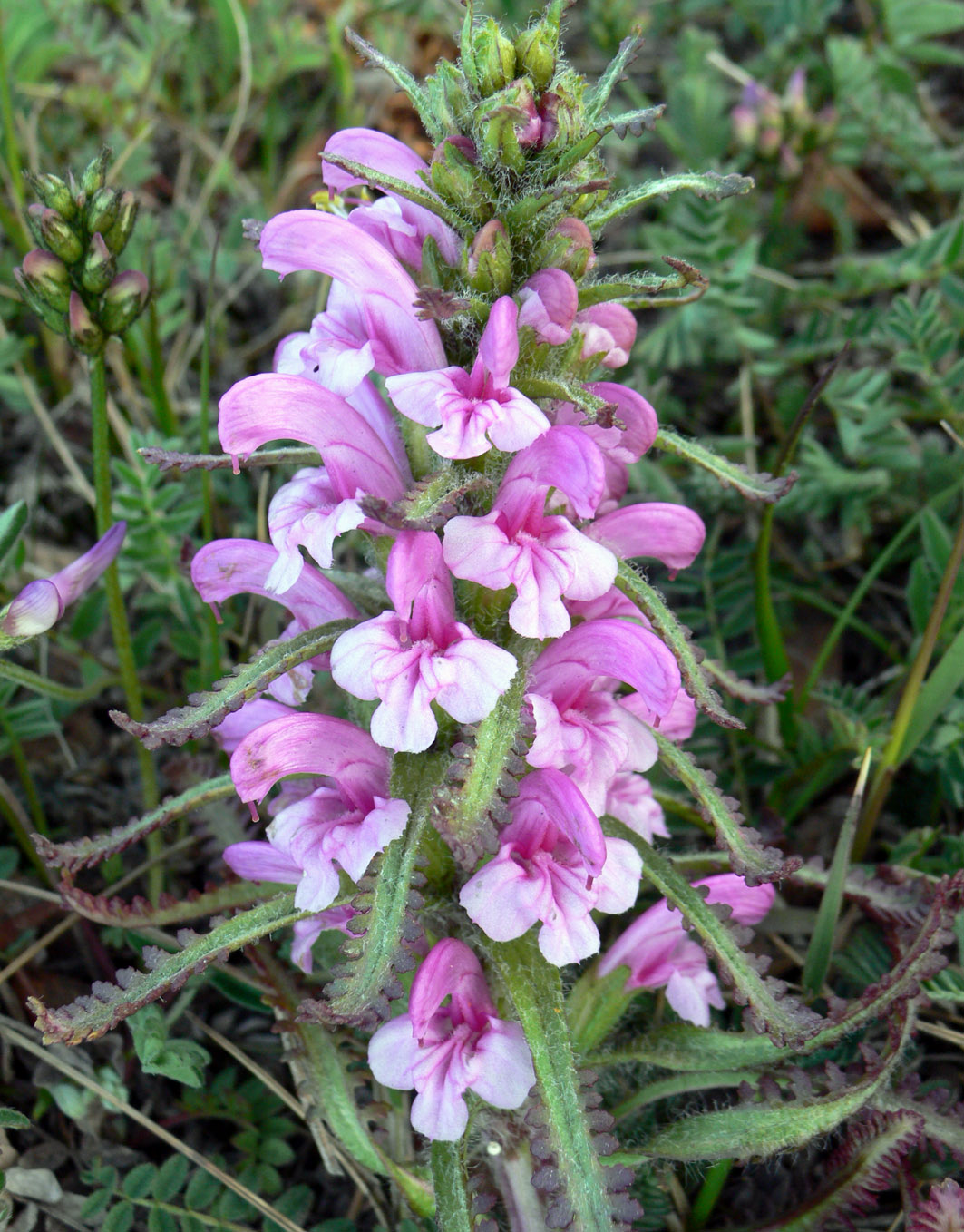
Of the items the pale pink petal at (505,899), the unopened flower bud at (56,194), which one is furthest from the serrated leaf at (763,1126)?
the unopened flower bud at (56,194)

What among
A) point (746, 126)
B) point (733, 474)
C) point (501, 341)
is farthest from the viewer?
point (746, 126)

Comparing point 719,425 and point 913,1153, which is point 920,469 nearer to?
point 719,425

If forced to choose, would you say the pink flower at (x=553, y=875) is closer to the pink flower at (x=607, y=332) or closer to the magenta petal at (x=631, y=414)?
the magenta petal at (x=631, y=414)

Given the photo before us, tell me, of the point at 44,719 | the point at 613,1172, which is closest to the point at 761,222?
the point at 44,719

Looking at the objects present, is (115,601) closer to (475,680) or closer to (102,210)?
(102,210)

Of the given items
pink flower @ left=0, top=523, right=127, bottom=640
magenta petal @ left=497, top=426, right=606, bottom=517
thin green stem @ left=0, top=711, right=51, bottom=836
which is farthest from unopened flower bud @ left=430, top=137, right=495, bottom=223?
thin green stem @ left=0, top=711, right=51, bottom=836

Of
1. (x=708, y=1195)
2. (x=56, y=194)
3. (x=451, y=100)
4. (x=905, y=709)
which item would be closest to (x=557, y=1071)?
(x=708, y=1195)
